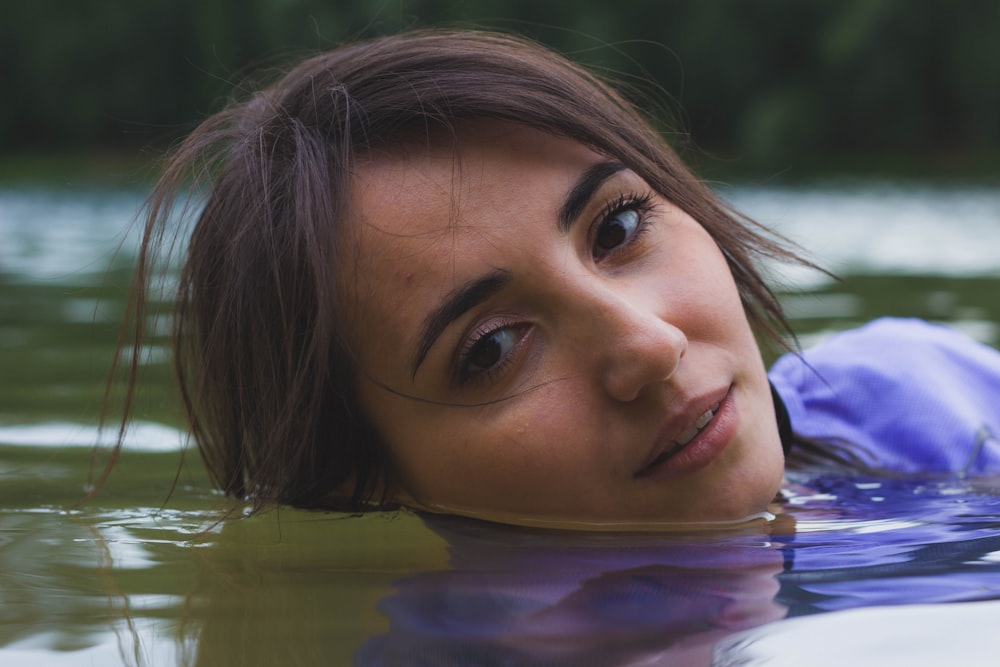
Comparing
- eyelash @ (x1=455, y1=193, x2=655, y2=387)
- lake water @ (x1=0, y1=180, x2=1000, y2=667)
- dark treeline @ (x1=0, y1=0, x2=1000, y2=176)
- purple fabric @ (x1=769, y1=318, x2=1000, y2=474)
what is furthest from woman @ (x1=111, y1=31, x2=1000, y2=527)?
dark treeline @ (x1=0, y1=0, x2=1000, y2=176)

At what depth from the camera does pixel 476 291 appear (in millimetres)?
1974

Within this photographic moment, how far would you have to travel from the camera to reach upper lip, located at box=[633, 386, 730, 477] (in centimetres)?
194

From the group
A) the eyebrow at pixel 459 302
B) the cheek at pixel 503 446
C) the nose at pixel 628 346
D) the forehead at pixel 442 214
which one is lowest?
the cheek at pixel 503 446

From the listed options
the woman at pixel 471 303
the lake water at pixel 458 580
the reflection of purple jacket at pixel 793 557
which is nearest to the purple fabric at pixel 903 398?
the reflection of purple jacket at pixel 793 557

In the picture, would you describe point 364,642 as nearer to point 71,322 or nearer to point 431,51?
point 431,51

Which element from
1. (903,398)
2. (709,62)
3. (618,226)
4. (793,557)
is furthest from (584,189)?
(709,62)

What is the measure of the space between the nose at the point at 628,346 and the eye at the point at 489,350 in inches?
5.3

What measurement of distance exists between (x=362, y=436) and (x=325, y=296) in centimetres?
35

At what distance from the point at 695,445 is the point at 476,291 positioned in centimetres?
44

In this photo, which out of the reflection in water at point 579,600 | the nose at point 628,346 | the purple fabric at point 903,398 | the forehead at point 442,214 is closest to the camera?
the reflection in water at point 579,600

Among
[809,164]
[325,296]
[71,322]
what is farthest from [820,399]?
[809,164]

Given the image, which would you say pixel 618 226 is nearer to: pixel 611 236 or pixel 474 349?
pixel 611 236

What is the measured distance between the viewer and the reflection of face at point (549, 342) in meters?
1.94

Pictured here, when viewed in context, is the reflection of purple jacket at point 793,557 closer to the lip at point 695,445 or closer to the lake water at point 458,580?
the lake water at point 458,580
